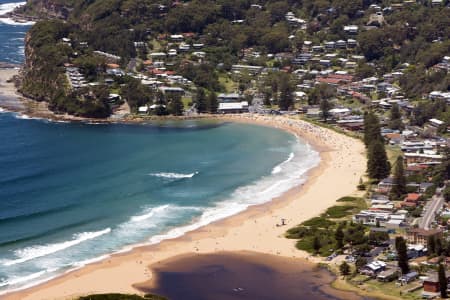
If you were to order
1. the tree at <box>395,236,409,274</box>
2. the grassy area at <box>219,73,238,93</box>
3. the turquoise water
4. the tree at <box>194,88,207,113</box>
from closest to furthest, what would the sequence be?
the tree at <box>395,236,409,274</box>, the turquoise water, the tree at <box>194,88,207,113</box>, the grassy area at <box>219,73,238,93</box>

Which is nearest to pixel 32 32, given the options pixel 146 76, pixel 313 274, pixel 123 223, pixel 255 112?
pixel 146 76

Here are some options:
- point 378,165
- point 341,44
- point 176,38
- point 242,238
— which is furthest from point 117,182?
point 341,44

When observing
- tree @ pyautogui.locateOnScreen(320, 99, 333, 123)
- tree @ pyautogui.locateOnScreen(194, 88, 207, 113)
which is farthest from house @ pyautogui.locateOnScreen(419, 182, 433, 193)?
tree @ pyautogui.locateOnScreen(194, 88, 207, 113)

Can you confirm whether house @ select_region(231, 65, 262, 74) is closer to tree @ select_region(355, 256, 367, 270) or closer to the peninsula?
the peninsula

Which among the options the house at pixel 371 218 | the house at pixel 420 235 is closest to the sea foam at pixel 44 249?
the house at pixel 371 218

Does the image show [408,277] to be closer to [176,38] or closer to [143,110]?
[143,110]

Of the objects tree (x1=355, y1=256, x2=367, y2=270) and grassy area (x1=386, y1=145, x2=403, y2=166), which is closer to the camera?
tree (x1=355, y1=256, x2=367, y2=270)

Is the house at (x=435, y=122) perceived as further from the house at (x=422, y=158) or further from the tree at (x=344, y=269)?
the tree at (x=344, y=269)
